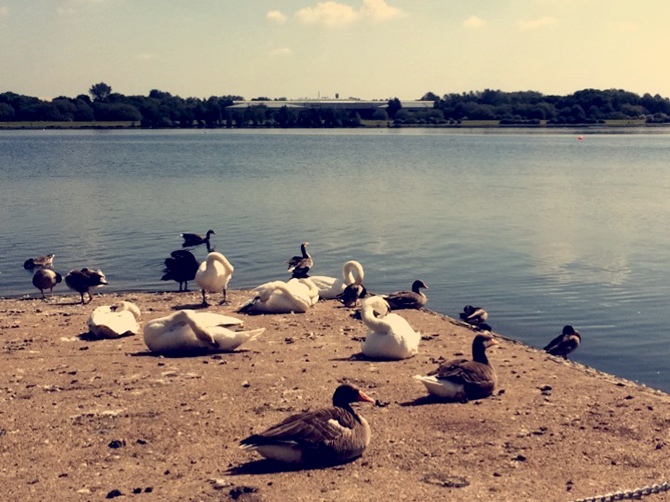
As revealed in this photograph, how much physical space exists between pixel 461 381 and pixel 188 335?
5090 mm

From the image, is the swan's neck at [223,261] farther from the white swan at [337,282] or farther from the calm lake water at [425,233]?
the calm lake water at [425,233]

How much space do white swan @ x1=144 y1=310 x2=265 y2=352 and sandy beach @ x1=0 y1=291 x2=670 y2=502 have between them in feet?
0.86

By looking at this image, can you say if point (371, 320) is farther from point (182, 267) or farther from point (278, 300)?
point (182, 267)

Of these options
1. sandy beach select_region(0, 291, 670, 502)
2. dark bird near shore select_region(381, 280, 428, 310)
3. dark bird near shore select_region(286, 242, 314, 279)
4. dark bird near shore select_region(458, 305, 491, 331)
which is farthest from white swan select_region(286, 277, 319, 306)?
dark bird near shore select_region(286, 242, 314, 279)

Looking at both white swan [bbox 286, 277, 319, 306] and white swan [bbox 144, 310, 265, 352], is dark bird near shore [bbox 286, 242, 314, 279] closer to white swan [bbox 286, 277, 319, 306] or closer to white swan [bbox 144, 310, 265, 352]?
white swan [bbox 286, 277, 319, 306]

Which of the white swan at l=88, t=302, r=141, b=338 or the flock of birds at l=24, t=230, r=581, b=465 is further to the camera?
the white swan at l=88, t=302, r=141, b=338

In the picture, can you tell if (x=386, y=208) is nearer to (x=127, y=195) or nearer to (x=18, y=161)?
(x=127, y=195)

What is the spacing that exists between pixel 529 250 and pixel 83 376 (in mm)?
20459

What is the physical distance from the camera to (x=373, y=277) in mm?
25750

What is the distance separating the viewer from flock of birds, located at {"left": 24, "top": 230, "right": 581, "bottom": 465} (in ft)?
31.9

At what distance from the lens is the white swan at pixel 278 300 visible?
1880 cm

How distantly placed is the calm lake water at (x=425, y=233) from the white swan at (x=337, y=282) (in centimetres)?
224

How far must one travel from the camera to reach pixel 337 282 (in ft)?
69.7

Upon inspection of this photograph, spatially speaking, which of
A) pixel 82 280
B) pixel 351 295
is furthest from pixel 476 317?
pixel 82 280
